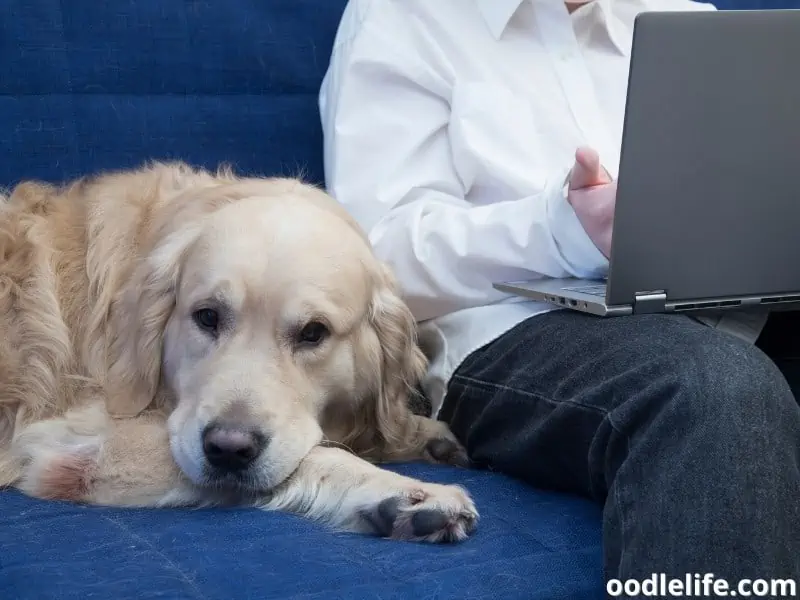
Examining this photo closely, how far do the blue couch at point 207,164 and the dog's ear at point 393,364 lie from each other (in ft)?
0.24

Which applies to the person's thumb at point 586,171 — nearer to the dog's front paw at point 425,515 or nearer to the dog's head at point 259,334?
the dog's head at point 259,334

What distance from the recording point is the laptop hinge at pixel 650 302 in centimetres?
151

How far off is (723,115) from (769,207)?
175mm

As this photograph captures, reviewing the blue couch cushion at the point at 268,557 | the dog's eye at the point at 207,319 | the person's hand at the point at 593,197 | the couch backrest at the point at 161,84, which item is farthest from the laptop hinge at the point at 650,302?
the couch backrest at the point at 161,84

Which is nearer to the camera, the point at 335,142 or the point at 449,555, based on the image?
the point at 449,555

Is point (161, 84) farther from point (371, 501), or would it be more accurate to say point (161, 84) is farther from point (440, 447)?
point (371, 501)

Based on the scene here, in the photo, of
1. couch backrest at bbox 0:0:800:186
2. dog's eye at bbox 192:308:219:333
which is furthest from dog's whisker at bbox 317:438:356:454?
couch backrest at bbox 0:0:800:186

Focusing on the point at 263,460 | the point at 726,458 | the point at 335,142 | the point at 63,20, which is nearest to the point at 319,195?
the point at 335,142

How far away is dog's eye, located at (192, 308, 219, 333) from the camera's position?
1.61m

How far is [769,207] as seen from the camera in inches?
58.8

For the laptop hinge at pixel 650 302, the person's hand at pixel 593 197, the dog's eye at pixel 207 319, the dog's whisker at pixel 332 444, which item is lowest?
the dog's whisker at pixel 332 444

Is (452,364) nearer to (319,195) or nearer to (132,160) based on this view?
(319,195)

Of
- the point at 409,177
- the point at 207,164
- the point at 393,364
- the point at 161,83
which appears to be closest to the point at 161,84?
the point at 161,83

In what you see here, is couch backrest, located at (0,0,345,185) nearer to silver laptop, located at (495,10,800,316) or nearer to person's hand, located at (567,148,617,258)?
person's hand, located at (567,148,617,258)
